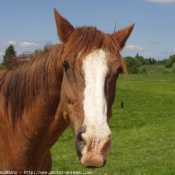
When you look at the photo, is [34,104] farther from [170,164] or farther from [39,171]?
[170,164]

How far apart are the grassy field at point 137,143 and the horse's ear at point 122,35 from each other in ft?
1.75

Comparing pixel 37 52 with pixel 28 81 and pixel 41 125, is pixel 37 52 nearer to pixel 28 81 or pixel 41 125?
pixel 28 81

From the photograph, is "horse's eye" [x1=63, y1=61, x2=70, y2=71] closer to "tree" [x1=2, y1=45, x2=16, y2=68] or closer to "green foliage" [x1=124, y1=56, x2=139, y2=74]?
"tree" [x1=2, y1=45, x2=16, y2=68]

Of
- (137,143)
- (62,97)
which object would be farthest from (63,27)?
(137,143)

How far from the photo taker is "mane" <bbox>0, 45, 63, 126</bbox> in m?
3.74

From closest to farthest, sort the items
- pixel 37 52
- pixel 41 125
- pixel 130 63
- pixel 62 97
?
pixel 62 97 < pixel 41 125 < pixel 37 52 < pixel 130 63

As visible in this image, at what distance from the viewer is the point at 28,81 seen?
3.87m

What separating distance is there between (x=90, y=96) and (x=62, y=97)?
604mm

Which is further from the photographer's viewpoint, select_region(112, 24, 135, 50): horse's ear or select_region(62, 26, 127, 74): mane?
select_region(112, 24, 135, 50): horse's ear

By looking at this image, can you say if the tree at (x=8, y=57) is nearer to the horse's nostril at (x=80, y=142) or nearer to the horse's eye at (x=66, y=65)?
the horse's eye at (x=66, y=65)

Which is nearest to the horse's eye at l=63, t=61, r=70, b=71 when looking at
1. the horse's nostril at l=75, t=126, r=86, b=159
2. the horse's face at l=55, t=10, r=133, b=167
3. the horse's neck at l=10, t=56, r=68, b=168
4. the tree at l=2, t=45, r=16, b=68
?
the horse's face at l=55, t=10, r=133, b=167

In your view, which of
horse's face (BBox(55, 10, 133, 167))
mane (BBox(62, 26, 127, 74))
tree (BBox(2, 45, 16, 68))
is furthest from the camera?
tree (BBox(2, 45, 16, 68))

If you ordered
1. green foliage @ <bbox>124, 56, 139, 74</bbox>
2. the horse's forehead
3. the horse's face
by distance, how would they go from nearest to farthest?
the horse's face < the horse's forehead < green foliage @ <bbox>124, 56, 139, 74</bbox>

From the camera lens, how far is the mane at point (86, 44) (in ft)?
10.6
